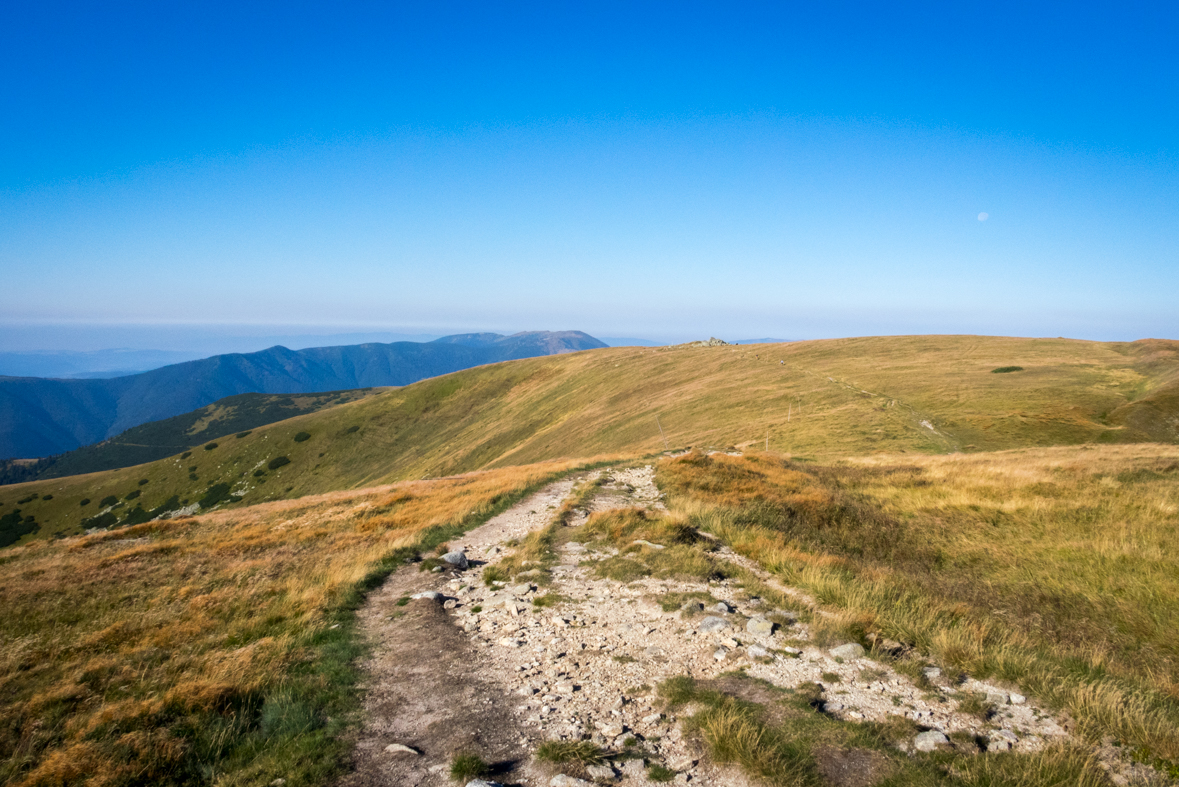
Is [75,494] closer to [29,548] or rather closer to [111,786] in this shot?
[29,548]

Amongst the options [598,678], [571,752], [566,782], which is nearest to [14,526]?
[598,678]

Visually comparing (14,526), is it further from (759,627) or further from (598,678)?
(759,627)

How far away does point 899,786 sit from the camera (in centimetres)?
521

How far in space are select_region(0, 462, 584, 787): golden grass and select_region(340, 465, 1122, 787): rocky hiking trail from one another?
93 centimetres

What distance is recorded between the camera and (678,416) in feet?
182

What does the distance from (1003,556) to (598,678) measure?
14233 mm

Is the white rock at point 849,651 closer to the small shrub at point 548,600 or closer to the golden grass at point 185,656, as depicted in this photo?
the small shrub at point 548,600

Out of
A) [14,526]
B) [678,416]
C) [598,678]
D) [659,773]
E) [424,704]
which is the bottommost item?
[14,526]

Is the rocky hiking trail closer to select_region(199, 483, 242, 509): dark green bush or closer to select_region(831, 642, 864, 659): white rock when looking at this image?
select_region(831, 642, 864, 659): white rock

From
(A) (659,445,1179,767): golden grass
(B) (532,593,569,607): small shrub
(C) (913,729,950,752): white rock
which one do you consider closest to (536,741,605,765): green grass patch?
(C) (913,729,950,752): white rock

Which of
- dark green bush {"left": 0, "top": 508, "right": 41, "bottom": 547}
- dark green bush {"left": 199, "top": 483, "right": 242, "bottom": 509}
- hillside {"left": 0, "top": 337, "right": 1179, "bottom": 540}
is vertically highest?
hillside {"left": 0, "top": 337, "right": 1179, "bottom": 540}

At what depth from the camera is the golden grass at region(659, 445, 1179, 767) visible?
7.59m

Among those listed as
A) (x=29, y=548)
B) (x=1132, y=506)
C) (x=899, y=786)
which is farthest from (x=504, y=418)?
(x=899, y=786)

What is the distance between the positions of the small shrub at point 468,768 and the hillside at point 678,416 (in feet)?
109
